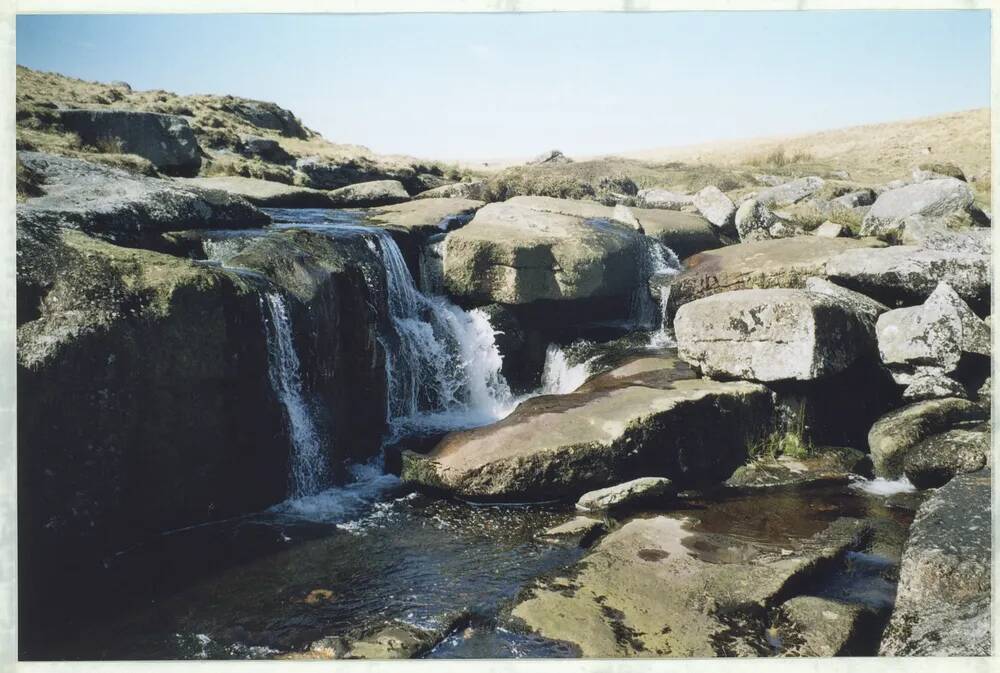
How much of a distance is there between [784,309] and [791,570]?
3004 mm

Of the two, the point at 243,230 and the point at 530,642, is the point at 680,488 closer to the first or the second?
the point at 530,642

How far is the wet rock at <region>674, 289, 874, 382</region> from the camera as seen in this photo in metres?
7.32

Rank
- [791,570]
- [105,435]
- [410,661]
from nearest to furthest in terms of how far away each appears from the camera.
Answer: [410,661] → [791,570] → [105,435]

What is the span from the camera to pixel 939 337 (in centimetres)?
758

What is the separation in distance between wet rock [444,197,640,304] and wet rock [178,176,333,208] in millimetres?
3252

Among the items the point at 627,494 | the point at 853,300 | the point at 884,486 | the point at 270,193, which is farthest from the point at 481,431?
the point at 270,193

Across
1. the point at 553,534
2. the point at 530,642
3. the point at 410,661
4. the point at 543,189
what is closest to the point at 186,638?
the point at 410,661

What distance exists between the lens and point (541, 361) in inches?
392

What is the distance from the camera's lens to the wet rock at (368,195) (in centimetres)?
1313

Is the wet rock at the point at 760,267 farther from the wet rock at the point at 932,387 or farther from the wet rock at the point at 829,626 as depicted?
the wet rock at the point at 829,626

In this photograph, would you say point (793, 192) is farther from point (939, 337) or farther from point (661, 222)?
point (939, 337)

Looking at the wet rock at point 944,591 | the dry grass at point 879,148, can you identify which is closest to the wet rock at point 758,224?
the dry grass at point 879,148

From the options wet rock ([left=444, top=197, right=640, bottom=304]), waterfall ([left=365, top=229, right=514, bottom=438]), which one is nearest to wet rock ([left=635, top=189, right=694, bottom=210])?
wet rock ([left=444, top=197, right=640, bottom=304])

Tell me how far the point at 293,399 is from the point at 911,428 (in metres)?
5.52
